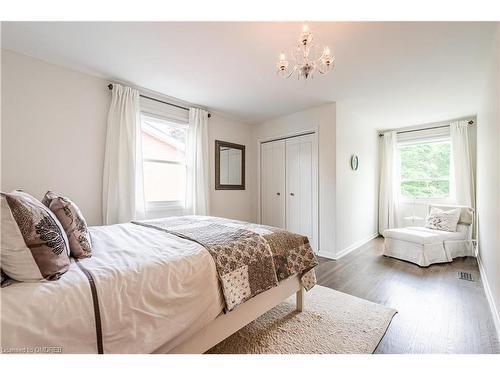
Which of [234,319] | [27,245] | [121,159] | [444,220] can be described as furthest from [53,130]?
[444,220]

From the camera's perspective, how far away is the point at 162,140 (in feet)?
10.4

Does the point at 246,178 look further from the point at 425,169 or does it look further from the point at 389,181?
the point at 425,169

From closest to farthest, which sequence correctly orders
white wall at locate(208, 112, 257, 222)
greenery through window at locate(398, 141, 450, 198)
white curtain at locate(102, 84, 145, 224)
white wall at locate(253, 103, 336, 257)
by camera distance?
white curtain at locate(102, 84, 145, 224) < white wall at locate(253, 103, 336, 257) < white wall at locate(208, 112, 257, 222) < greenery through window at locate(398, 141, 450, 198)

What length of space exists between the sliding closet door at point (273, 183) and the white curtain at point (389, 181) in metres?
2.42

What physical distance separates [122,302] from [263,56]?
2171 mm

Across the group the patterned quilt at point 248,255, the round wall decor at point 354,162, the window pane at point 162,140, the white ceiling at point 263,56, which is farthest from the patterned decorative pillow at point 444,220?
the window pane at point 162,140

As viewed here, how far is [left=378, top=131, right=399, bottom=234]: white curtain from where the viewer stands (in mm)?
4652

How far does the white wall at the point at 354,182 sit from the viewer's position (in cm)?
339

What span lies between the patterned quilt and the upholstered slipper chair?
215cm

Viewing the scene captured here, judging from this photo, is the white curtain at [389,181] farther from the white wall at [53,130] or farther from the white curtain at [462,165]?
the white wall at [53,130]

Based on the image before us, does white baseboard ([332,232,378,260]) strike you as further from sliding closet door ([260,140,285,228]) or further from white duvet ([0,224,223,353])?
white duvet ([0,224,223,353])

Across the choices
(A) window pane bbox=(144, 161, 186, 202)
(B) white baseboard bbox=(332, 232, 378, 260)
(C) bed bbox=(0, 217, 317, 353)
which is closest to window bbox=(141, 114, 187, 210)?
(A) window pane bbox=(144, 161, 186, 202)
